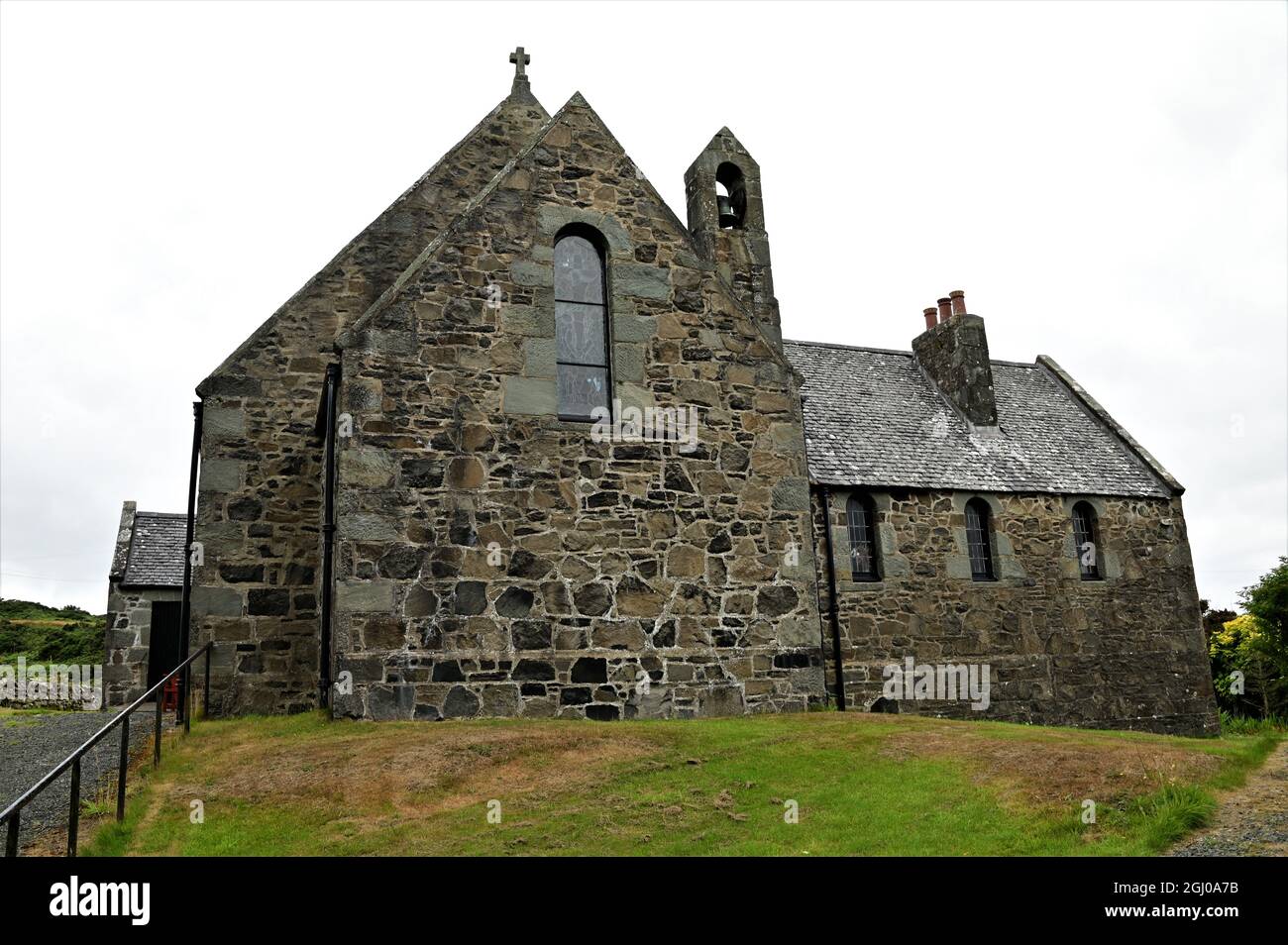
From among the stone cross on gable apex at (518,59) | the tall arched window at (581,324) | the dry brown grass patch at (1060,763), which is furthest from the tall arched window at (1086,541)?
the stone cross on gable apex at (518,59)

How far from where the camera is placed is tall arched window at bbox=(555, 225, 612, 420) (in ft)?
46.4

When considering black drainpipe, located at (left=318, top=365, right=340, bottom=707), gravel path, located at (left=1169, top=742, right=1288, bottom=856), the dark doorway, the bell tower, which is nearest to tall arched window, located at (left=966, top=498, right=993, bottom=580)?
the bell tower

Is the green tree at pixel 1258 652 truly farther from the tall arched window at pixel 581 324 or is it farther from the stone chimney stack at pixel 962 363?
the tall arched window at pixel 581 324

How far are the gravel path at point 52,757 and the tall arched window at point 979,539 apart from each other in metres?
14.9

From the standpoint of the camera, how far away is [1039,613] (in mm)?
19750

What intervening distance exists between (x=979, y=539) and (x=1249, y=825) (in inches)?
517

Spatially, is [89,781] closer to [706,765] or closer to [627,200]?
[706,765]

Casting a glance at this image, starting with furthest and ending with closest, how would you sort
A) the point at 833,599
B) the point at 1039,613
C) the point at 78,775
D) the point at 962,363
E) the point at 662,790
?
the point at 962,363, the point at 1039,613, the point at 833,599, the point at 662,790, the point at 78,775

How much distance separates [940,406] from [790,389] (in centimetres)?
915

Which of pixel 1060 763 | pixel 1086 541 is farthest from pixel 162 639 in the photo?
pixel 1086 541

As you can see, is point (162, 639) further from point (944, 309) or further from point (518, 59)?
point (944, 309)
